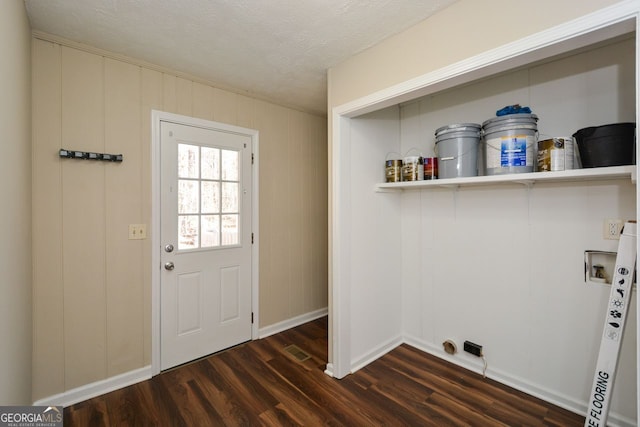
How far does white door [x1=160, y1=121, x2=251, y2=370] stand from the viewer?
8.07 ft

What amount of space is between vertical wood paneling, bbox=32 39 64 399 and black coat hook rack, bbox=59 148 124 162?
0.08 m

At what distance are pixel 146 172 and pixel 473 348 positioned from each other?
119 inches

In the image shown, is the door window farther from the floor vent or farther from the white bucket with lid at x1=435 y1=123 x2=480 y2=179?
the white bucket with lid at x1=435 y1=123 x2=480 y2=179

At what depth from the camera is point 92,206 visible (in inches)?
83.2

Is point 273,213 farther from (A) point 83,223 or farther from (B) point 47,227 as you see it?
(B) point 47,227

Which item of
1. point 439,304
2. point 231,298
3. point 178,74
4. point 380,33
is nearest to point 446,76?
point 380,33

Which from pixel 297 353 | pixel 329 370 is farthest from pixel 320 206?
pixel 329 370

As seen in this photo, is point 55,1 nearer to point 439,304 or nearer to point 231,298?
point 231,298

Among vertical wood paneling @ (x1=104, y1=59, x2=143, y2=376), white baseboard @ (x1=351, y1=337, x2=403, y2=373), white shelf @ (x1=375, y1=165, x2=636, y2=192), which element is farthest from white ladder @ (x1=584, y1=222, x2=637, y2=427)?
vertical wood paneling @ (x1=104, y1=59, x2=143, y2=376)

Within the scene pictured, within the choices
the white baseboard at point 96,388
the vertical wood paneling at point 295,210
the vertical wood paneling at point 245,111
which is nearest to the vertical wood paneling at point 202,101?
the vertical wood paneling at point 245,111

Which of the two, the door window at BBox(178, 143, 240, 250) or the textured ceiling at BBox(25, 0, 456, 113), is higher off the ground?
the textured ceiling at BBox(25, 0, 456, 113)

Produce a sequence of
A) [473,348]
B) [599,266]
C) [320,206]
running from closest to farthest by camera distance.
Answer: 1. [599,266]
2. [473,348]
3. [320,206]

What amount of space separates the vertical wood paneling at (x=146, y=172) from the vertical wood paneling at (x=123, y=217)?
28 millimetres

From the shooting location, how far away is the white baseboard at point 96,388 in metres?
1.97
